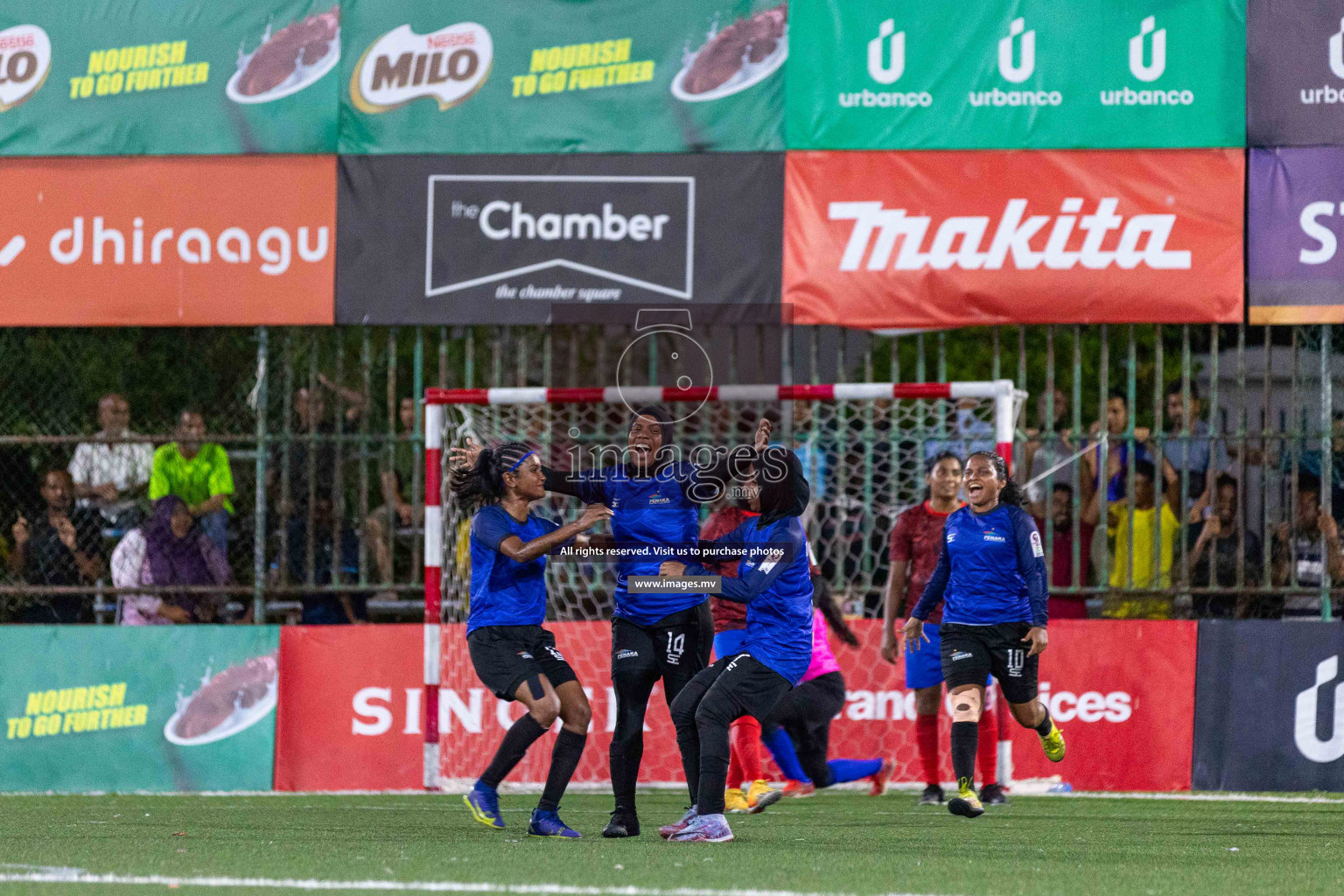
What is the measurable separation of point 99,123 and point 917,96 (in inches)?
244

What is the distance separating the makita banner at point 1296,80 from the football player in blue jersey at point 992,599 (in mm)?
4282

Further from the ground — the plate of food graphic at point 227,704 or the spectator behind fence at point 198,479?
the spectator behind fence at point 198,479

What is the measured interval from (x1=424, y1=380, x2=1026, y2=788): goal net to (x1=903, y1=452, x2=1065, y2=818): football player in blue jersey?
61.1 inches

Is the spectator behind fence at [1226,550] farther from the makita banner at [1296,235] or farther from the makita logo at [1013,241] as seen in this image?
the makita logo at [1013,241]

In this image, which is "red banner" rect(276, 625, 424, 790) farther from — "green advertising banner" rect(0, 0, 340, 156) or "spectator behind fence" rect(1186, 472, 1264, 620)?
"spectator behind fence" rect(1186, 472, 1264, 620)

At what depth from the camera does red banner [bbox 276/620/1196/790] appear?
11398mm

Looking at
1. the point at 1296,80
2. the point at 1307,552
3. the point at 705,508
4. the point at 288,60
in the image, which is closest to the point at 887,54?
the point at 1296,80

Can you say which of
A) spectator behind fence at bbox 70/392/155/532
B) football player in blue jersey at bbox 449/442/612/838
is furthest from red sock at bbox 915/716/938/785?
spectator behind fence at bbox 70/392/155/532

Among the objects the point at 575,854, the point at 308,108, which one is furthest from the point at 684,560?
the point at 308,108

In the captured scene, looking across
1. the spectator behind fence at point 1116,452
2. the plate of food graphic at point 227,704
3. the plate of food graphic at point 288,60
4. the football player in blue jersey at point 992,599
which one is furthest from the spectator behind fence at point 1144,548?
the plate of food graphic at point 288,60

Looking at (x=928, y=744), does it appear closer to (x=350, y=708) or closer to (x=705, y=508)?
(x=705, y=508)

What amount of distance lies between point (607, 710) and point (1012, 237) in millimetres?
4516

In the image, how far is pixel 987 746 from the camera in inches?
404

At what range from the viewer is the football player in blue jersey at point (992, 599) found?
9180mm
